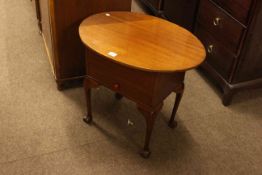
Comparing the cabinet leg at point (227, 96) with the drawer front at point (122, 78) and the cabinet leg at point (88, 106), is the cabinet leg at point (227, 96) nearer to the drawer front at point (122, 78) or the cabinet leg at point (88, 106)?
the drawer front at point (122, 78)

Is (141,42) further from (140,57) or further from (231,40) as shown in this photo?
(231,40)

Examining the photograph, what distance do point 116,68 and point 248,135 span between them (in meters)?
0.94

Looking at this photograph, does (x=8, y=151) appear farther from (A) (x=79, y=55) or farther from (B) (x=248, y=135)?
(B) (x=248, y=135)

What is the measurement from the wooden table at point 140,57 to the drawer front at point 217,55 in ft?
1.64

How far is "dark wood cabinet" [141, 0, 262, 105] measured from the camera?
6.34ft

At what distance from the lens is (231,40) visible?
2.06 meters

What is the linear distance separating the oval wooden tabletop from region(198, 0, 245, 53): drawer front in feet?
1.42

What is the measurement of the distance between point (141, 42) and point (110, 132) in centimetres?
58

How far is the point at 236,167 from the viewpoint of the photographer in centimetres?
180

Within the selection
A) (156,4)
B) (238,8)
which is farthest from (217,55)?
(156,4)

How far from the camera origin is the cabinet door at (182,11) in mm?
2498

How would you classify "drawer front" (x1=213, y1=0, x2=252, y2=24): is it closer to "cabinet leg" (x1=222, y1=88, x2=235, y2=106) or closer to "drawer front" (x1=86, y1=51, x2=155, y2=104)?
"cabinet leg" (x1=222, y1=88, x2=235, y2=106)

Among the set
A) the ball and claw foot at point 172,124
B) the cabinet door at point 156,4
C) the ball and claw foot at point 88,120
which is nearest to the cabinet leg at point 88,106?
the ball and claw foot at point 88,120

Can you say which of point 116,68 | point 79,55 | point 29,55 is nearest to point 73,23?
point 79,55
